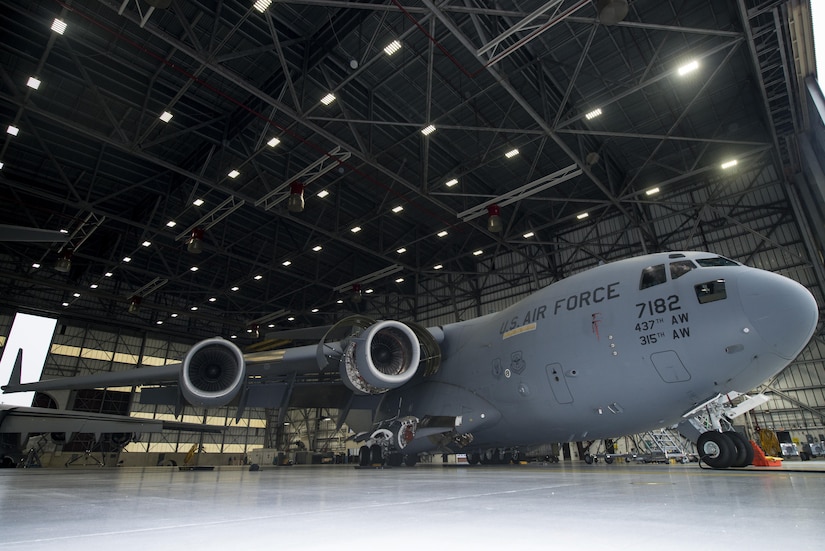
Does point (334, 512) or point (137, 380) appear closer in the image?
point (334, 512)

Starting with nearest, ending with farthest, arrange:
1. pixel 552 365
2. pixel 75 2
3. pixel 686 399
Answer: pixel 686 399 < pixel 552 365 < pixel 75 2

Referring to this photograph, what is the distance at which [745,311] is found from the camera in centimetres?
709

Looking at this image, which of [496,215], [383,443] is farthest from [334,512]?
[496,215]

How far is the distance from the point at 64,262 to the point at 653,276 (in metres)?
24.5

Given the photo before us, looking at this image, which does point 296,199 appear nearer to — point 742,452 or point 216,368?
point 216,368

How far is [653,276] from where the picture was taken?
8430mm

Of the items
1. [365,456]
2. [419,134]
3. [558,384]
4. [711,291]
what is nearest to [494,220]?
[419,134]

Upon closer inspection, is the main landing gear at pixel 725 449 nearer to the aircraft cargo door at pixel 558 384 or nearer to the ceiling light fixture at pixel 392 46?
the aircraft cargo door at pixel 558 384

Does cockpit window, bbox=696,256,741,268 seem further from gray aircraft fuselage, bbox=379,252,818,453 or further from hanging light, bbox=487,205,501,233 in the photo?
hanging light, bbox=487,205,501,233

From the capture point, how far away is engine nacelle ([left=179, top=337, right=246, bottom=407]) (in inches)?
442

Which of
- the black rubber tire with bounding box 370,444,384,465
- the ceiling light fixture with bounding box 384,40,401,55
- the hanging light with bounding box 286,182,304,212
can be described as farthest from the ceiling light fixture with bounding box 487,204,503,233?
the black rubber tire with bounding box 370,444,384,465

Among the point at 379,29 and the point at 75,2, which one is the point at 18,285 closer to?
the point at 75,2

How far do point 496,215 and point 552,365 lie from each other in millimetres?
11439

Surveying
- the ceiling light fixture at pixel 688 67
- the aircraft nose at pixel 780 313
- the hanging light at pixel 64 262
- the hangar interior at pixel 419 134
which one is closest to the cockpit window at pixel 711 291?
the aircraft nose at pixel 780 313
